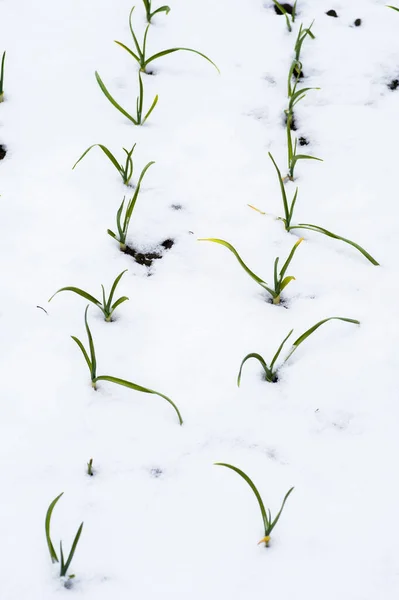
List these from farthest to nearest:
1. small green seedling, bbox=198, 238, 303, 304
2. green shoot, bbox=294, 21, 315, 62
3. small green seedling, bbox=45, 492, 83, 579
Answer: green shoot, bbox=294, 21, 315, 62 → small green seedling, bbox=198, 238, 303, 304 → small green seedling, bbox=45, 492, 83, 579

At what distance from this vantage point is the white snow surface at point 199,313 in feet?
4.46

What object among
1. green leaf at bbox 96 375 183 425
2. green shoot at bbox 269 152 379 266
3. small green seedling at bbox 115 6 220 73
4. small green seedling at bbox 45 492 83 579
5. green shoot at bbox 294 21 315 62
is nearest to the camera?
small green seedling at bbox 45 492 83 579

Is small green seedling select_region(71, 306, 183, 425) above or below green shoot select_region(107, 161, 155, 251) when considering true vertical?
below

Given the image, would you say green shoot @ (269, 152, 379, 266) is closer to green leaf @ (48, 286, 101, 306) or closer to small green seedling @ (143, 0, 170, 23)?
green leaf @ (48, 286, 101, 306)

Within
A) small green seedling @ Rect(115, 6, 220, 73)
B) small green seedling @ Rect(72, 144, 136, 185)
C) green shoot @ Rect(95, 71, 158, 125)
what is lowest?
small green seedling @ Rect(72, 144, 136, 185)

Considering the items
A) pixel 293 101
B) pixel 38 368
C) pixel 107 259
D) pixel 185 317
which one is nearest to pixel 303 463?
pixel 185 317

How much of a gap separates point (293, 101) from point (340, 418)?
1.20 m

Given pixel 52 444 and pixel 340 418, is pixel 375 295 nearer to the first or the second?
pixel 340 418

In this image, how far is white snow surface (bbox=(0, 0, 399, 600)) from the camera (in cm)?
136

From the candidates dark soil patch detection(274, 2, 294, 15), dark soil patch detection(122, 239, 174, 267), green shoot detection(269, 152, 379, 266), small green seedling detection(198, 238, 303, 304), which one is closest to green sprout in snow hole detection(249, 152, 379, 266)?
green shoot detection(269, 152, 379, 266)

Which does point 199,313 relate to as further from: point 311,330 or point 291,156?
point 291,156

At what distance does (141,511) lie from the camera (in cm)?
140

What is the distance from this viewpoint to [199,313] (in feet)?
5.75

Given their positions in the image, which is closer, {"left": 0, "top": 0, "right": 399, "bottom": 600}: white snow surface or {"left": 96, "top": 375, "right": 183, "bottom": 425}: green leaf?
{"left": 0, "top": 0, "right": 399, "bottom": 600}: white snow surface
